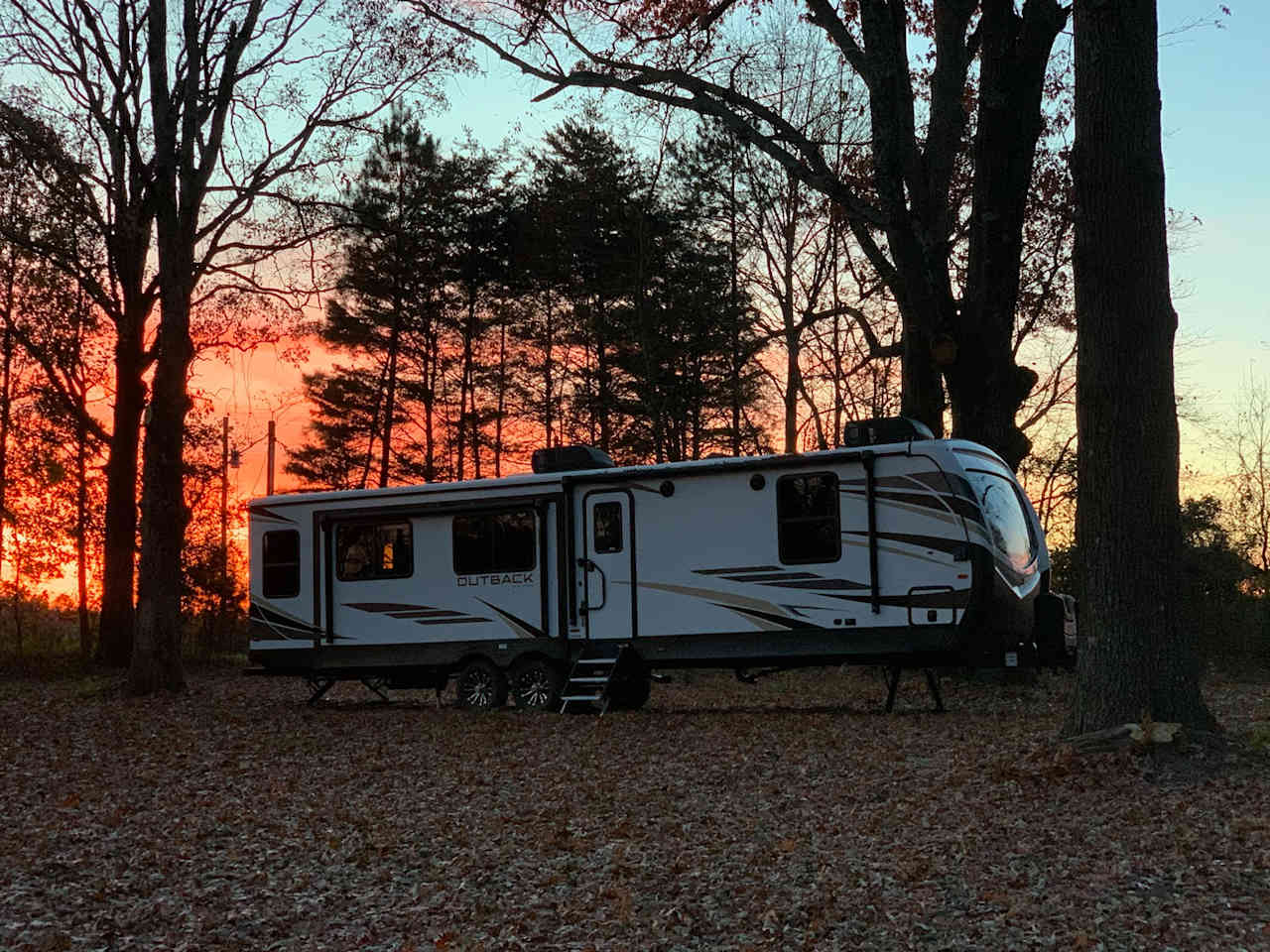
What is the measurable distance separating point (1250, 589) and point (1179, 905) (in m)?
18.1

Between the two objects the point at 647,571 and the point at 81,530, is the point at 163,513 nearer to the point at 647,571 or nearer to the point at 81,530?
the point at 647,571

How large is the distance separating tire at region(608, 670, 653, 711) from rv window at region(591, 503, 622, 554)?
139 cm

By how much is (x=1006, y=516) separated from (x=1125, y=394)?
422 centimetres

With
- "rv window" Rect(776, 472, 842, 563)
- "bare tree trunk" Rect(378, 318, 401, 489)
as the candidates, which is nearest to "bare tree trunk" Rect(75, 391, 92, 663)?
"bare tree trunk" Rect(378, 318, 401, 489)

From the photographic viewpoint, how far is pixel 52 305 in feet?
81.1

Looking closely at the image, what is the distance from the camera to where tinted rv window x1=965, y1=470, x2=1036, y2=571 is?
13.0m

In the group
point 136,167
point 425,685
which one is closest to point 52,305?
point 136,167

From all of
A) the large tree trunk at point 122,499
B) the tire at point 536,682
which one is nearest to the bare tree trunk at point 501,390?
the large tree trunk at point 122,499

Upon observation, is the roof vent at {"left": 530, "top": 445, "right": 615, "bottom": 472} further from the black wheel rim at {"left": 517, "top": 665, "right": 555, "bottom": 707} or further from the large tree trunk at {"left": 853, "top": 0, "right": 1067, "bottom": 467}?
the large tree trunk at {"left": 853, "top": 0, "right": 1067, "bottom": 467}

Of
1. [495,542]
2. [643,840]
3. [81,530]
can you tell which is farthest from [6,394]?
[643,840]

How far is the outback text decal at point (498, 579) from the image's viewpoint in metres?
15.4

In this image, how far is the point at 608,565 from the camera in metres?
15.0

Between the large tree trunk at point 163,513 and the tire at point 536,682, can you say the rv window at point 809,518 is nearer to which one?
the tire at point 536,682

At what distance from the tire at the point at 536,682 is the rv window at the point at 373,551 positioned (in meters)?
1.89
